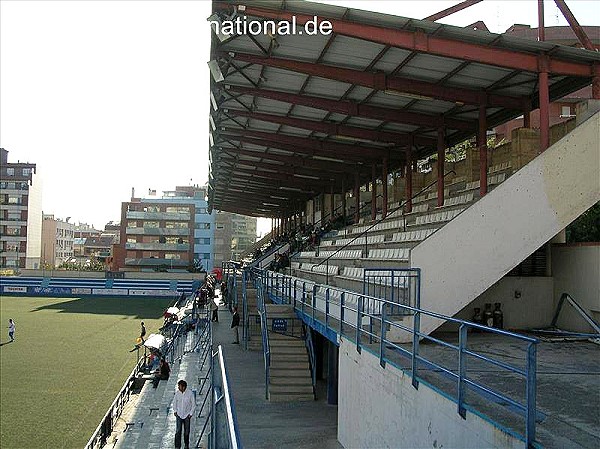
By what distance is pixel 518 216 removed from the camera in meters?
10.8

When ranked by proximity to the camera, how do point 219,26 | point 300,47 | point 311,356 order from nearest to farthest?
1. point 219,26
2. point 300,47
3. point 311,356

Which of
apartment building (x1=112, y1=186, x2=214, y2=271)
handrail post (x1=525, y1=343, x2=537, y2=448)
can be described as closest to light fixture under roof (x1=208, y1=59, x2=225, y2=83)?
handrail post (x1=525, y1=343, x2=537, y2=448)

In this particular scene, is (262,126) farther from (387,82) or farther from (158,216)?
(158,216)

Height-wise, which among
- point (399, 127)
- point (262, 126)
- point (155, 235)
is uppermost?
point (262, 126)

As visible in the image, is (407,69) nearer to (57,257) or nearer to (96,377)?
(96,377)

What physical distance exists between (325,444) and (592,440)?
20.8 feet

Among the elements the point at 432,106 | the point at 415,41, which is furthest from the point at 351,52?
the point at 432,106

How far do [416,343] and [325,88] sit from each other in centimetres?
1103

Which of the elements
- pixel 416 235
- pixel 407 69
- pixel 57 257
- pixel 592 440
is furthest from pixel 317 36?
pixel 57 257

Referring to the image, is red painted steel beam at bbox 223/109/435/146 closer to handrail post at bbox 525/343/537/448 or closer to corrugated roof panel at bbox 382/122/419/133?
corrugated roof panel at bbox 382/122/419/133

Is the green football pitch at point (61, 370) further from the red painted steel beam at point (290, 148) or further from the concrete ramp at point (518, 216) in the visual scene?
the red painted steel beam at point (290, 148)

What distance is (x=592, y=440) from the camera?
484cm

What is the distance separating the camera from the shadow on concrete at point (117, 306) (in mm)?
43406

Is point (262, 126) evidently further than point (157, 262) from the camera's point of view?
No
